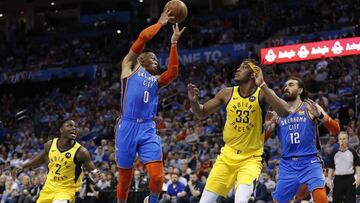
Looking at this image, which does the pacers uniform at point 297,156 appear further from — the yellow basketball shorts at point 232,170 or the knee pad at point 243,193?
the knee pad at point 243,193

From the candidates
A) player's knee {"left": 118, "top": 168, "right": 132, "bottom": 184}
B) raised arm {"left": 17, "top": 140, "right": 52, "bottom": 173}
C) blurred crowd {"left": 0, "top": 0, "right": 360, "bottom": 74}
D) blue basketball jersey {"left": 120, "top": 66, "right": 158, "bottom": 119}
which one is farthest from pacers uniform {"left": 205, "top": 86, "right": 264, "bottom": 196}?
blurred crowd {"left": 0, "top": 0, "right": 360, "bottom": 74}

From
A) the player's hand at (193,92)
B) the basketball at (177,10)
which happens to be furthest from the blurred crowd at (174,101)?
the player's hand at (193,92)

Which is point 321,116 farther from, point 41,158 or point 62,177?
point 41,158

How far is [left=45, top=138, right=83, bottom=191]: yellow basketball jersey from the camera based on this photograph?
1026cm

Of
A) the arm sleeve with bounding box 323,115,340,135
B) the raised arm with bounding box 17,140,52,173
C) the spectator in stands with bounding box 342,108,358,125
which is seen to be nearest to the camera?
the arm sleeve with bounding box 323,115,340,135

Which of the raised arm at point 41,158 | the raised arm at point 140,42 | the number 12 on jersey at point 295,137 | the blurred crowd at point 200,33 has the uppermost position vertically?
the blurred crowd at point 200,33

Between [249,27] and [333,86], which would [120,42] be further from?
[333,86]

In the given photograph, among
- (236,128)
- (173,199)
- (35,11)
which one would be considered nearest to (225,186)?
(236,128)

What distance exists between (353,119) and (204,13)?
17.7m

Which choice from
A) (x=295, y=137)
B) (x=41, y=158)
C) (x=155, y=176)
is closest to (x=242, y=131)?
(x=295, y=137)

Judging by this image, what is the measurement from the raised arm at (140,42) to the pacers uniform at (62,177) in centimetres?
183

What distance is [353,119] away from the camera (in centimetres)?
1800

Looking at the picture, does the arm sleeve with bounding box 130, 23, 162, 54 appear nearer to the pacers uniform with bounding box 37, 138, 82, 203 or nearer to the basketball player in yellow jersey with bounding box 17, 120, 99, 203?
the basketball player in yellow jersey with bounding box 17, 120, 99, 203

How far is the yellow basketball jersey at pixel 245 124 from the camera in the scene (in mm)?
8445
